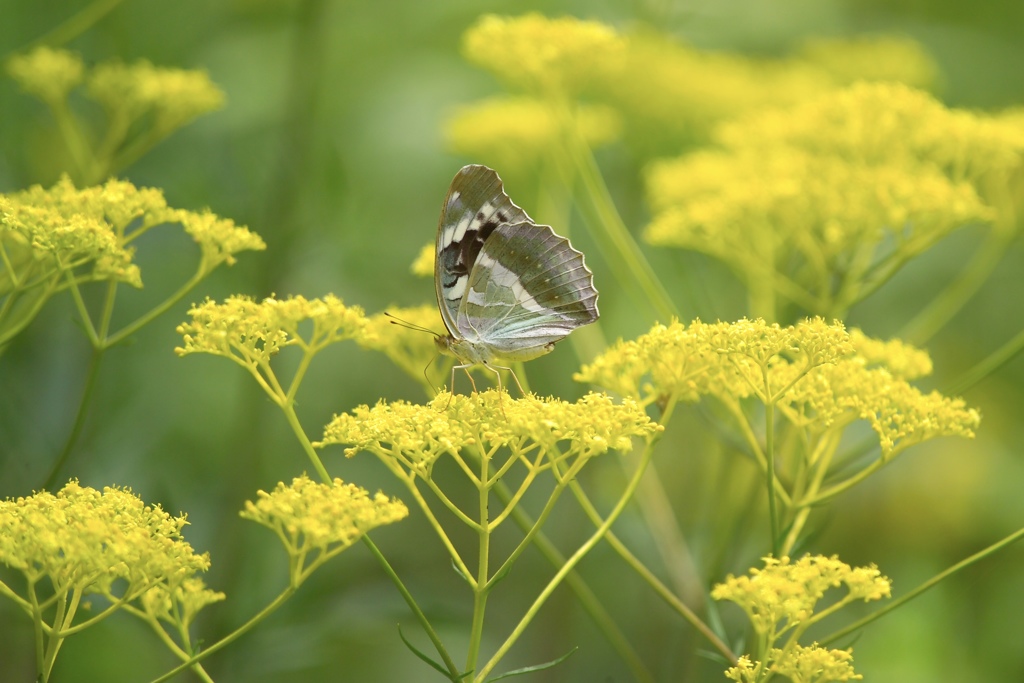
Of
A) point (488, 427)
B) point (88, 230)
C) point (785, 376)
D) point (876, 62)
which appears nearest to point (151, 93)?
point (88, 230)

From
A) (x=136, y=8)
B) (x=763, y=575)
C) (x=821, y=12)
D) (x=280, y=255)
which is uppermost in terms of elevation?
(x=821, y=12)

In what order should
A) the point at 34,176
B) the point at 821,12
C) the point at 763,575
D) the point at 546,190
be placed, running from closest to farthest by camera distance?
the point at 763,575 < the point at 34,176 < the point at 546,190 < the point at 821,12

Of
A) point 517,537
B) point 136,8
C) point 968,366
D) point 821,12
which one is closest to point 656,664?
point 517,537

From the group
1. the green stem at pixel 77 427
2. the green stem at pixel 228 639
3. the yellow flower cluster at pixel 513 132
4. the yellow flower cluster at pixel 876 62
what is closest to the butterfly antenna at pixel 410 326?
the green stem at pixel 77 427

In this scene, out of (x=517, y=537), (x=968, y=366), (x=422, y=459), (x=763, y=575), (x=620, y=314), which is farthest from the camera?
(x=968, y=366)

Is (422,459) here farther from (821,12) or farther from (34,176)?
(821,12)

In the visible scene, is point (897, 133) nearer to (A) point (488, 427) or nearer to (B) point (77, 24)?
(A) point (488, 427)
